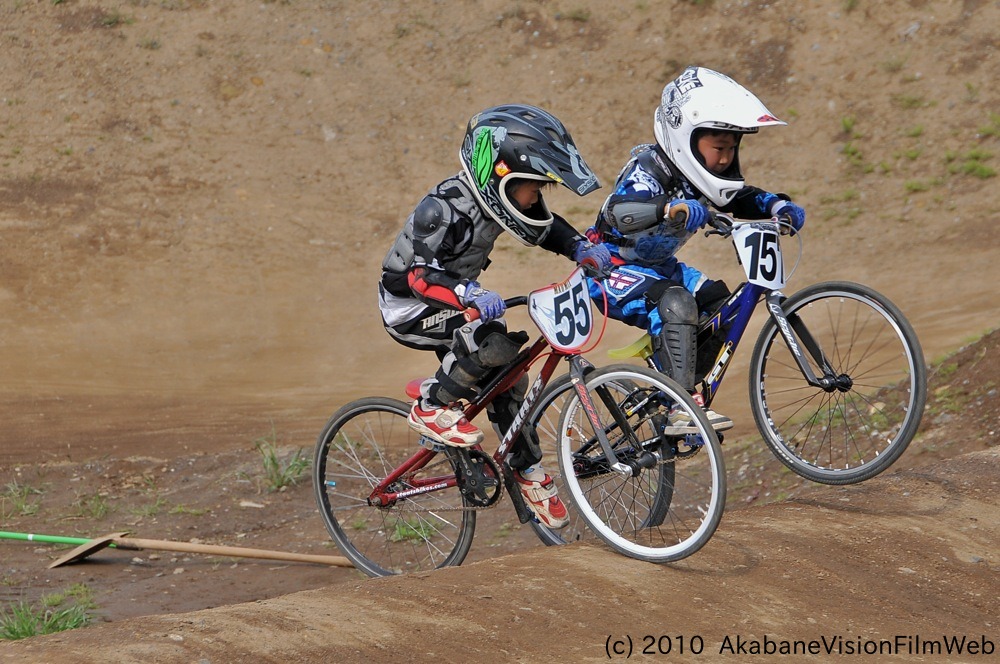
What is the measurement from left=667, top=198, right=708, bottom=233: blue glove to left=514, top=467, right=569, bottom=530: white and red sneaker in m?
1.32

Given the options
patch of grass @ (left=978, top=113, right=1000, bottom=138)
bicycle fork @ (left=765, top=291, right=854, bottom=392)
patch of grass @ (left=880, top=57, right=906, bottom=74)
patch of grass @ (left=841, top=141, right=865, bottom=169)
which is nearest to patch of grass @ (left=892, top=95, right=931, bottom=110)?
patch of grass @ (left=880, top=57, right=906, bottom=74)

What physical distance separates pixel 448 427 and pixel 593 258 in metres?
1.00

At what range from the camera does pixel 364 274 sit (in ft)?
44.3

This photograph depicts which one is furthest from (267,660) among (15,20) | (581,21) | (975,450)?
(15,20)

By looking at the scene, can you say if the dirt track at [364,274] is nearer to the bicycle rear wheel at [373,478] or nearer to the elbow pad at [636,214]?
the bicycle rear wheel at [373,478]

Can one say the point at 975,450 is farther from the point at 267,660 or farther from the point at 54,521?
the point at 54,521

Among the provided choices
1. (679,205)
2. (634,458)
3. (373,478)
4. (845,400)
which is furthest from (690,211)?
(373,478)

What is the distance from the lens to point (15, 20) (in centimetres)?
1766

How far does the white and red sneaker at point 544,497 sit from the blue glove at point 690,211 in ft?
4.31

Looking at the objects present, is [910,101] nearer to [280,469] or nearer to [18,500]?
[280,469]

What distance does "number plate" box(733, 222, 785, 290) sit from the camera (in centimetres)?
511

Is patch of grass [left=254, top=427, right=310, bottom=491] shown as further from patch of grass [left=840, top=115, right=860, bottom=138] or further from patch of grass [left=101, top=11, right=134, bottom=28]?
patch of grass [left=101, top=11, right=134, bottom=28]

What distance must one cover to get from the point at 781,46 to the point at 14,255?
10.9m

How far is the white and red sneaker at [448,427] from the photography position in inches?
198
